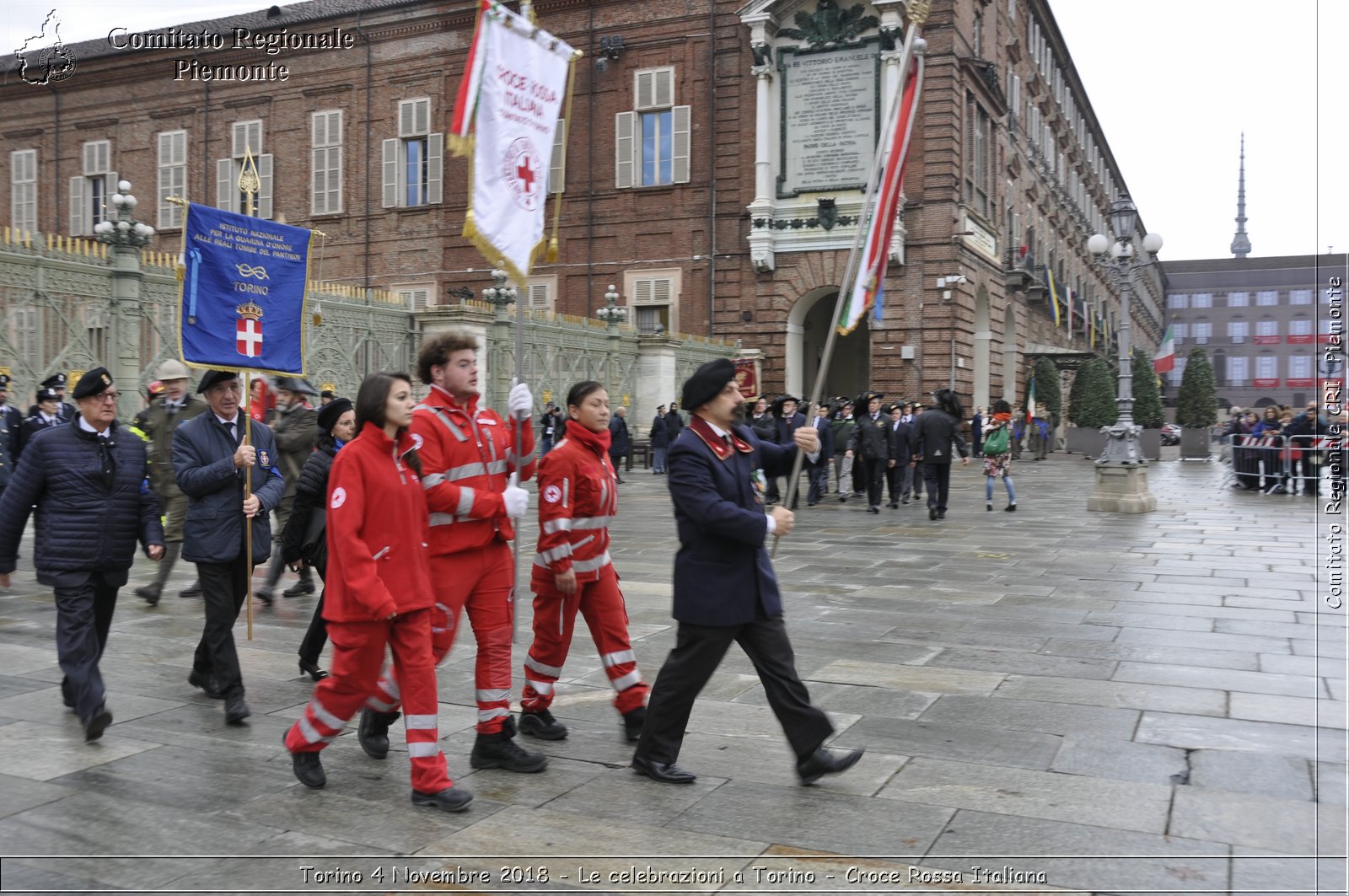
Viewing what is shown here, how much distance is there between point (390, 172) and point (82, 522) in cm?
3155

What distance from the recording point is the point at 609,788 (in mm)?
4551

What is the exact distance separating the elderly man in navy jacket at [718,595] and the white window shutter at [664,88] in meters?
28.7

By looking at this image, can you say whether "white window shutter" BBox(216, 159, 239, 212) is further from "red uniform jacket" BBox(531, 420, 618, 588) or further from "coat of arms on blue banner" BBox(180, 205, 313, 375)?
"red uniform jacket" BBox(531, 420, 618, 588)

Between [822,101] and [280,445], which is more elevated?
[822,101]

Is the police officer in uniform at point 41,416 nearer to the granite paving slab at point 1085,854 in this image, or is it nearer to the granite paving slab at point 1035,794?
the granite paving slab at point 1035,794

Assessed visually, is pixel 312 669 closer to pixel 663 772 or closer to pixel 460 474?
pixel 460 474

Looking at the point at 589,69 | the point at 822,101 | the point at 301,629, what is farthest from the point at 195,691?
the point at 589,69

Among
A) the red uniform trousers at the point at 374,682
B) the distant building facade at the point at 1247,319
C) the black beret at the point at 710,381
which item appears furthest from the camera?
the distant building facade at the point at 1247,319

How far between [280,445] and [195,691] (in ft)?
13.0

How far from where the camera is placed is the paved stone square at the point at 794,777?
3.74 m

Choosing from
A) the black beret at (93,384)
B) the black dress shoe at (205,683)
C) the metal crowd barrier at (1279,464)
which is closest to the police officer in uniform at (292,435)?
the black dress shoe at (205,683)

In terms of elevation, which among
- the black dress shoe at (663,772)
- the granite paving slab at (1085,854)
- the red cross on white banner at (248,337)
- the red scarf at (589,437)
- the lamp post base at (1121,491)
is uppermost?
the red cross on white banner at (248,337)

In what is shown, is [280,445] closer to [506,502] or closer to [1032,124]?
[506,502]

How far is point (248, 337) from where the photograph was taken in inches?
284
